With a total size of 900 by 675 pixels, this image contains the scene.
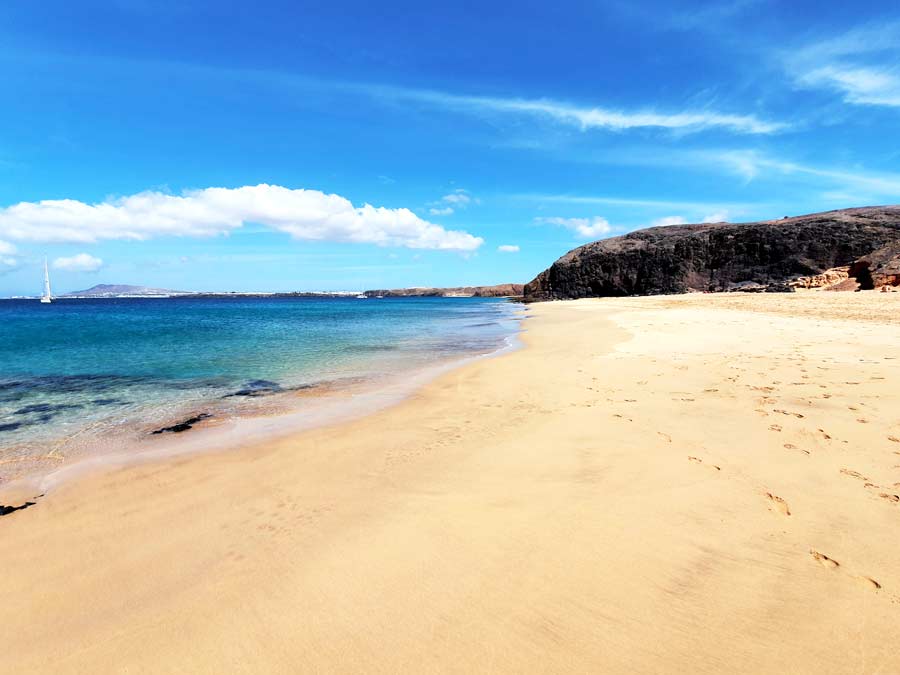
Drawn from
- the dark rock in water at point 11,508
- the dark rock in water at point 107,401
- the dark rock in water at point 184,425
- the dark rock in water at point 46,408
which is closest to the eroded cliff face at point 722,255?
the dark rock in water at point 184,425

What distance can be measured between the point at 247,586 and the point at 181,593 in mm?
461

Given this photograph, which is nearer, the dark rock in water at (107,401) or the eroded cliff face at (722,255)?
the dark rock in water at (107,401)

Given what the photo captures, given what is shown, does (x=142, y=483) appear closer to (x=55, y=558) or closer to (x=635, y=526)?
(x=55, y=558)

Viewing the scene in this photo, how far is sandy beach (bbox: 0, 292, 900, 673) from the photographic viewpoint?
7.50ft

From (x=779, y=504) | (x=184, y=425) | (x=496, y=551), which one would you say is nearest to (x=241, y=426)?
(x=184, y=425)

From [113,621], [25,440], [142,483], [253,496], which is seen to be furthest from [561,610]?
[25,440]

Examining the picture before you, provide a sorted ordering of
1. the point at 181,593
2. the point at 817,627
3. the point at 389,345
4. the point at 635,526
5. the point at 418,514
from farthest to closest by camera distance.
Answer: the point at 389,345
the point at 418,514
the point at 635,526
the point at 181,593
the point at 817,627

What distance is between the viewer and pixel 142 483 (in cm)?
511

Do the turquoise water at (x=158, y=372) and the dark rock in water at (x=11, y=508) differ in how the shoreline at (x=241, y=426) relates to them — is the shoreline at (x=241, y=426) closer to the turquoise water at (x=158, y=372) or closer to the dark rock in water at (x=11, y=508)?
the dark rock in water at (x=11, y=508)

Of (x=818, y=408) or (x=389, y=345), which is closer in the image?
(x=818, y=408)

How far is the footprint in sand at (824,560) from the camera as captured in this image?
8.89ft

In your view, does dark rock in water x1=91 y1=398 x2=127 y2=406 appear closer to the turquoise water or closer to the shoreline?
the turquoise water

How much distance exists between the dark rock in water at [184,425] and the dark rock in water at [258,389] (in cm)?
166

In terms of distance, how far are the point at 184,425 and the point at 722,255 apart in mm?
70417
